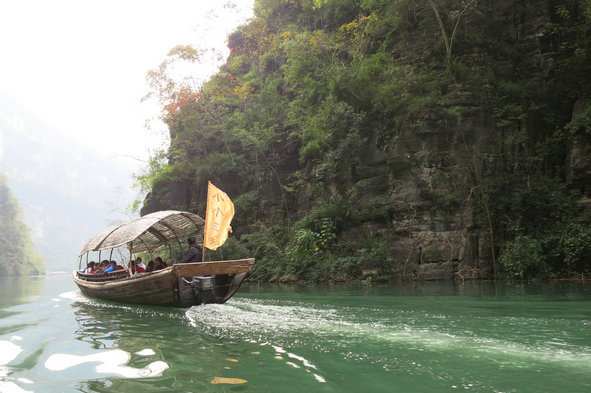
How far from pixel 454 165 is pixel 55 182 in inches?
5781

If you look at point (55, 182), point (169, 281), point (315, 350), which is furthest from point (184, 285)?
point (55, 182)

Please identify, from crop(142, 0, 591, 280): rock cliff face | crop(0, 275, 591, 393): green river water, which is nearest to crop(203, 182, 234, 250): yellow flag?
crop(0, 275, 591, 393): green river water

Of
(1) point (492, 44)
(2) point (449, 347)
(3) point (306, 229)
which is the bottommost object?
(2) point (449, 347)

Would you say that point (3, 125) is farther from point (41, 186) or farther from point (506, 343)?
point (506, 343)

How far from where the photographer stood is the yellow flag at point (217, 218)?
8.20m

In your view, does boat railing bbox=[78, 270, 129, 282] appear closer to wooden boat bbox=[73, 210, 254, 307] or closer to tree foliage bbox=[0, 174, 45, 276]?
wooden boat bbox=[73, 210, 254, 307]

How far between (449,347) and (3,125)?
171m

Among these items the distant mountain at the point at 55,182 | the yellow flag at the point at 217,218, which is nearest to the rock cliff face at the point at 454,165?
the yellow flag at the point at 217,218

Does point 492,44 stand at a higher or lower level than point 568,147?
higher

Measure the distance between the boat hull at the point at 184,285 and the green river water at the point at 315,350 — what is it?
765 mm

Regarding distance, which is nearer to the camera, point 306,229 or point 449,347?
point 449,347

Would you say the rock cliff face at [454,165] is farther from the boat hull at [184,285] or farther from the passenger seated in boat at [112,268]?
the passenger seated in boat at [112,268]

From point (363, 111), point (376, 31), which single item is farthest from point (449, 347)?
point (376, 31)

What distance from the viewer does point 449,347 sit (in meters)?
4.17
